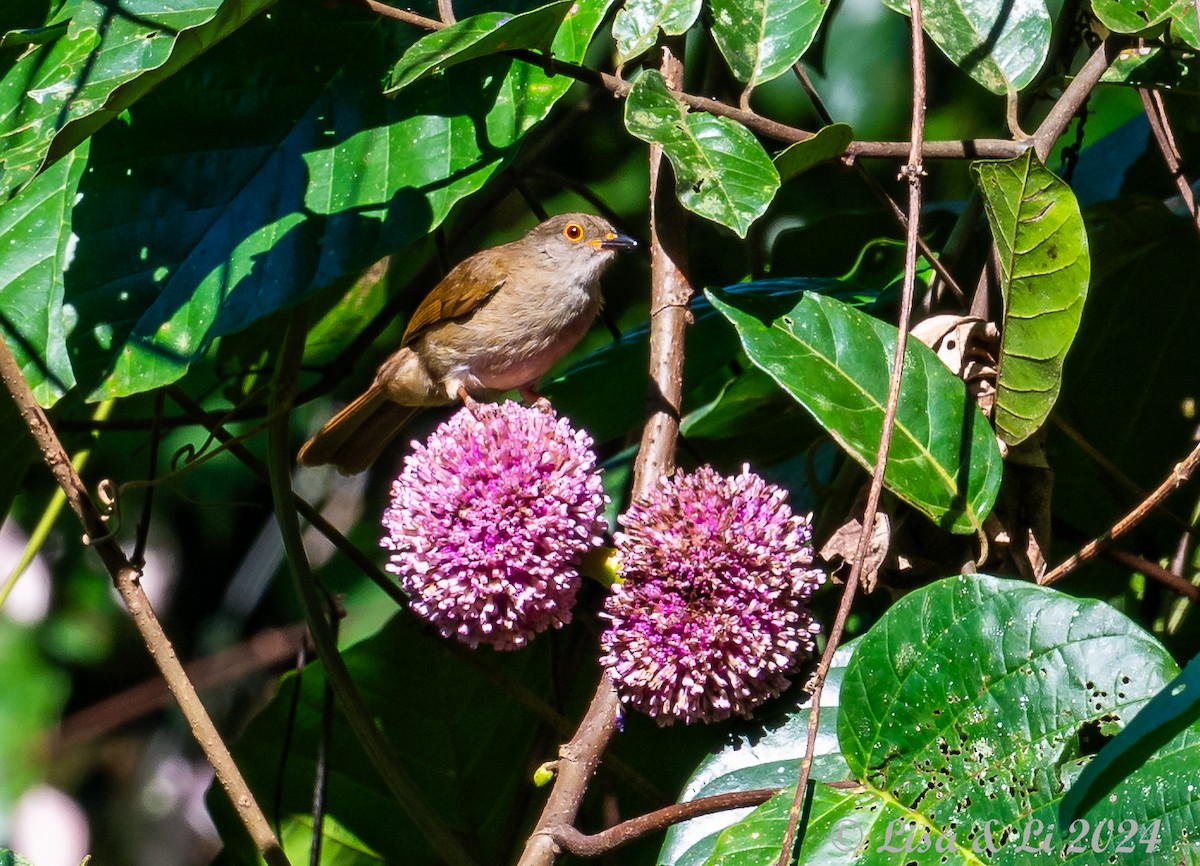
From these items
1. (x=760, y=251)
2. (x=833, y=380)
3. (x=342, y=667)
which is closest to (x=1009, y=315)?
(x=833, y=380)

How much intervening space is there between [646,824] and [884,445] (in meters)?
0.65

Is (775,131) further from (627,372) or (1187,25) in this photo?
(627,372)

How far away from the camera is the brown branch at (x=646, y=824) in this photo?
1707mm

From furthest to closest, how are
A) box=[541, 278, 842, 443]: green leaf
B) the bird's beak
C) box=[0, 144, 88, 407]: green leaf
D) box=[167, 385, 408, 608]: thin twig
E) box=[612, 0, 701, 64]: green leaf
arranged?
the bird's beak
box=[541, 278, 842, 443]: green leaf
box=[167, 385, 408, 608]: thin twig
box=[0, 144, 88, 407]: green leaf
box=[612, 0, 701, 64]: green leaf

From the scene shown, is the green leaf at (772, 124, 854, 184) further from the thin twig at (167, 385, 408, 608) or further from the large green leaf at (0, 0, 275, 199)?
the thin twig at (167, 385, 408, 608)

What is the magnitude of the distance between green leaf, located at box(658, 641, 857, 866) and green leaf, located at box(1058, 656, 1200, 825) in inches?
35.5

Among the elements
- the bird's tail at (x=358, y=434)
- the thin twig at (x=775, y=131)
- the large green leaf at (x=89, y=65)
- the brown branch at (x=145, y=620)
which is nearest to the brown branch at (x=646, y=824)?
the brown branch at (x=145, y=620)

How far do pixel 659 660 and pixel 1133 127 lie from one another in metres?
2.26

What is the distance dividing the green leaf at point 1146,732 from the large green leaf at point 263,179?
163 cm

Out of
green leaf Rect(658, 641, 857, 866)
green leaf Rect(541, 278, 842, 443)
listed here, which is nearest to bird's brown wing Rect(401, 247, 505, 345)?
green leaf Rect(541, 278, 842, 443)

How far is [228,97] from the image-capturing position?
245cm

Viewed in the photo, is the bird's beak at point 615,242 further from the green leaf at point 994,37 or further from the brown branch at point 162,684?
the brown branch at point 162,684

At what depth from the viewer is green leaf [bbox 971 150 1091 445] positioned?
1898 millimetres

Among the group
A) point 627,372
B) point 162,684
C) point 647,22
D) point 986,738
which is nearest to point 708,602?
point 986,738
